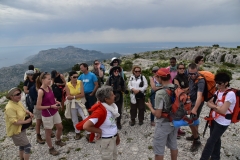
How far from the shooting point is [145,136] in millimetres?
6672

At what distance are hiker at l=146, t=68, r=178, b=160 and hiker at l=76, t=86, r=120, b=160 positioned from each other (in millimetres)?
952

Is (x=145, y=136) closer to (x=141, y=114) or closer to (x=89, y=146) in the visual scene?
(x=141, y=114)

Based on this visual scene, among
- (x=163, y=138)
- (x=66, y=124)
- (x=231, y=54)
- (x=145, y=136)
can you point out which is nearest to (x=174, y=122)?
(x=163, y=138)

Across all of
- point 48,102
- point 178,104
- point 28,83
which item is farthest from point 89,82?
point 178,104

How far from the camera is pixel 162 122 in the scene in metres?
3.85

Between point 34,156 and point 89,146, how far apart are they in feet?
6.08

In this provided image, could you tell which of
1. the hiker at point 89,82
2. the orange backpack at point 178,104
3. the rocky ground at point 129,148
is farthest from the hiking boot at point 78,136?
the orange backpack at point 178,104

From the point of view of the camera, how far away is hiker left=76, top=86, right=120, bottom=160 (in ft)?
10.9

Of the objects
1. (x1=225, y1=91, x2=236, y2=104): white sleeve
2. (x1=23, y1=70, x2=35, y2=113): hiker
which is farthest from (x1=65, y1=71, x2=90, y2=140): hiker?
(x1=225, y1=91, x2=236, y2=104): white sleeve

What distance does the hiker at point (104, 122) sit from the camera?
3330 millimetres

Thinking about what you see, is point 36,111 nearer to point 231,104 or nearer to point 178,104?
point 178,104

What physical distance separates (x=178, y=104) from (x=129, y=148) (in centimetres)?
321

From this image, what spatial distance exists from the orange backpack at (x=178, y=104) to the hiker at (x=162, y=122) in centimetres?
8

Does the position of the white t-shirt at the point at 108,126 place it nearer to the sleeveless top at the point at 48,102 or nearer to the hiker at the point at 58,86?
the sleeveless top at the point at 48,102
